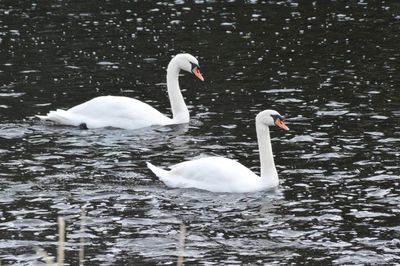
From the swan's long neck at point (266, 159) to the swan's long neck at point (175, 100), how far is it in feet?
13.8

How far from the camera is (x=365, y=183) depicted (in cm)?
1543

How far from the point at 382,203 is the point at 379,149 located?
9.30 feet

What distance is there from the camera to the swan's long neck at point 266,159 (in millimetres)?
15563

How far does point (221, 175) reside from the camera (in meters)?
15.5

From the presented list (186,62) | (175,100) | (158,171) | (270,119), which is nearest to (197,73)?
(186,62)

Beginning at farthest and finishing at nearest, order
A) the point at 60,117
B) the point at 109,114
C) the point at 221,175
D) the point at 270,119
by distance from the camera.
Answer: the point at 109,114
the point at 60,117
the point at 270,119
the point at 221,175

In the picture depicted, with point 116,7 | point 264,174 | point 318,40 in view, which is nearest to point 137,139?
point 264,174

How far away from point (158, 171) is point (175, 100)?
4.99 m

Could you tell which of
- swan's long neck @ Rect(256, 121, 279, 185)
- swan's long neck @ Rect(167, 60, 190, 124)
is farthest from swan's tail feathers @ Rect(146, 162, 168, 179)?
swan's long neck @ Rect(167, 60, 190, 124)

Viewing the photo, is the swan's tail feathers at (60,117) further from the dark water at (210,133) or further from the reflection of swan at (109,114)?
the dark water at (210,133)

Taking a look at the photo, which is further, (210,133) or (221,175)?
(210,133)

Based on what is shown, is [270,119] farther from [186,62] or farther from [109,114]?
[186,62]

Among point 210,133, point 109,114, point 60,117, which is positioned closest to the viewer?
point 210,133

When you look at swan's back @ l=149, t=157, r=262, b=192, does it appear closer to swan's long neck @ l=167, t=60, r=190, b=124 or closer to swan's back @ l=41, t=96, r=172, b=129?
swan's back @ l=41, t=96, r=172, b=129
